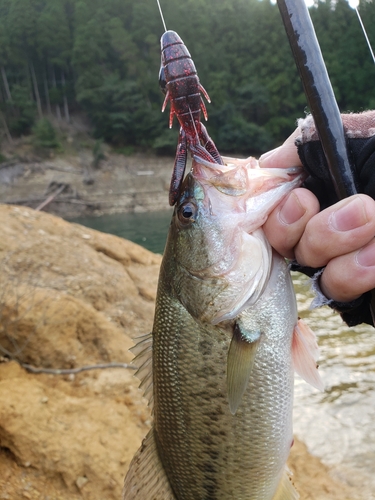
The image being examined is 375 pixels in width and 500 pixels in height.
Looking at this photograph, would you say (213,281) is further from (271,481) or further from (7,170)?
(7,170)

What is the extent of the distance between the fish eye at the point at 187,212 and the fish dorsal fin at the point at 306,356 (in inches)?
26.9

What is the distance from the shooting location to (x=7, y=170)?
42219 millimetres

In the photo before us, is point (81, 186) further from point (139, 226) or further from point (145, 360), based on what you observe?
point (145, 360)

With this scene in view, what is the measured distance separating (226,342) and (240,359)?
99mm

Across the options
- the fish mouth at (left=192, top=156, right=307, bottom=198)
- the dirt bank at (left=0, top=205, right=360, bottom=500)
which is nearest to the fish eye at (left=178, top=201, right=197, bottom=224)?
the fish mouth at (left=192, top=156, right=307, bottom=198)

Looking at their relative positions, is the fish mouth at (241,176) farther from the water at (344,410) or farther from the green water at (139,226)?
the green water at (139,226)

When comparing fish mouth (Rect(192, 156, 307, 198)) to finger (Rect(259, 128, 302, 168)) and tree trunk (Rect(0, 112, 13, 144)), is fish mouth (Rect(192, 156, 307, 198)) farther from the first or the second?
tree trunk (Rect(0, 112, 13, 144))

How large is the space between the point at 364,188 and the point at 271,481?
1.40 m

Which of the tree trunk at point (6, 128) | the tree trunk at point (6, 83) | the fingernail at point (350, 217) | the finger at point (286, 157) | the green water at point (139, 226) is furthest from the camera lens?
the tree trunk at point (6, 83)

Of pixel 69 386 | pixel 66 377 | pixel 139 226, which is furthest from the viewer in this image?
pixel 139 226

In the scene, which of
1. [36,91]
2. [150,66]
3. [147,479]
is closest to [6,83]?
[36,91]

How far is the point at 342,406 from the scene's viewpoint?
17.8ft

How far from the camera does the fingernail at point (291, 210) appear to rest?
5.49ft

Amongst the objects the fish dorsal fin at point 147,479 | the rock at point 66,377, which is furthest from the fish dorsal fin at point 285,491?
the rock at point 66,377
